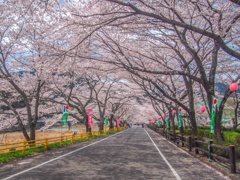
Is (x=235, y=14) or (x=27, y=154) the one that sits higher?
(x=235, y=14)

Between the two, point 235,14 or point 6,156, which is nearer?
point 235,14

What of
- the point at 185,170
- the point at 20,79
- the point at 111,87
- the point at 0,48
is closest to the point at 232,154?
the point at 185,170

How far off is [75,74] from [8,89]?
7.84 m

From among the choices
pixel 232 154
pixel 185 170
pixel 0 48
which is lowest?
pixel 185 170

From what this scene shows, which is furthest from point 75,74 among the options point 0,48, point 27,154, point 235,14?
point 235,14

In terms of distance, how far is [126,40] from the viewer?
17.1 metres

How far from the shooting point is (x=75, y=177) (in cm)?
802

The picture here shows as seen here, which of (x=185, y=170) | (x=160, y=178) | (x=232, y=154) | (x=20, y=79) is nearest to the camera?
(x=160, y=178)

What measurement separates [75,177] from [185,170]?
4.11m

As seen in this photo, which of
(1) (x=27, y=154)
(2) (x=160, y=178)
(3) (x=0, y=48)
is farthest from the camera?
(3) (x=0, y=48)

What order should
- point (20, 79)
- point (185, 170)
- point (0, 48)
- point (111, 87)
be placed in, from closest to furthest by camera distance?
1. point (185, 170)
2. point (0, 48)
3. point (20, 79)
4. point (111, 87)

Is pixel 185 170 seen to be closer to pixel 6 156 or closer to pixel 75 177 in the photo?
pixel 75 177

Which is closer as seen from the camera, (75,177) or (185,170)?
(75,177)

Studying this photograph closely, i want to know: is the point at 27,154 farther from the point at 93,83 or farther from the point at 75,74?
the point at 93,83
